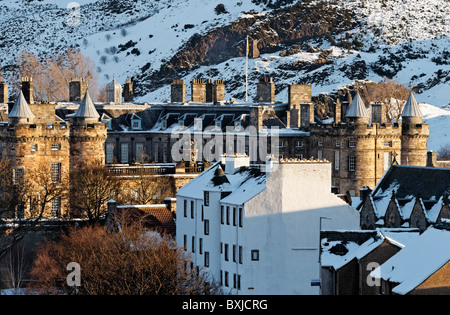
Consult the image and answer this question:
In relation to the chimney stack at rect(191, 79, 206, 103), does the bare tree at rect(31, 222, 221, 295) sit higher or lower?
lower

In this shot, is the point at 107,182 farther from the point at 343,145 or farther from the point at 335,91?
the point at 335,91

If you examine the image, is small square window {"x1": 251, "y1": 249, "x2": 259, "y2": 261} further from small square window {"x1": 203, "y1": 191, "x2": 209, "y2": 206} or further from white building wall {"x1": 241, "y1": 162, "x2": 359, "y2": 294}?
small square window {"x1": 203, "y1": 191, "x2": 209, "y2": 206}

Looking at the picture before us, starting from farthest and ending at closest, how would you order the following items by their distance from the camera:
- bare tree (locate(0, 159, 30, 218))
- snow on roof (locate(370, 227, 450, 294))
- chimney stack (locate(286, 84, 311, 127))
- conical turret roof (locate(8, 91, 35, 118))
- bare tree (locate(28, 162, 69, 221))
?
chimney stack (locate(286, 84, 311, 127))
conical turret roof (locate(8, 91, 35, 118))
bare tree (locate(28, 162, 69, 221))
bare tree (locate(0, 159, 30, 218))
snow on roof (locate(370, 227, 450, 294))

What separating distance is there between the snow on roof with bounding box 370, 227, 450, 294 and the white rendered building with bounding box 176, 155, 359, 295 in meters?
12.1

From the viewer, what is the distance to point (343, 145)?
115375 millimetres

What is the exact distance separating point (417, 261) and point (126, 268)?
51.0 feet

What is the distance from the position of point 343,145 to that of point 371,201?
96.4 ft

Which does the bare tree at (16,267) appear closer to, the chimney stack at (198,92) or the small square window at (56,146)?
the small square window at (56,146)

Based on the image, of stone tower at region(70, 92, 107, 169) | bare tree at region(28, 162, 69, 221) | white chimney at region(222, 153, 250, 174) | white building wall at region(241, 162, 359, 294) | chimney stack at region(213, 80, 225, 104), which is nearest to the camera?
white building wall at region(241, 162, 359, 294)

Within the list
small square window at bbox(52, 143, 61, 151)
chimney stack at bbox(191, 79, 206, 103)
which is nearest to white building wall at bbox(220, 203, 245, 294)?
small square window at bbox(52, 143, 61, 151)

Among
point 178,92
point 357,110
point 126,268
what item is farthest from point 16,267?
point 178,92

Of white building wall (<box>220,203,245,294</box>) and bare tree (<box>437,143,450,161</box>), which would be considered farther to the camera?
bare tree (<box>437,143,450,161</box>)

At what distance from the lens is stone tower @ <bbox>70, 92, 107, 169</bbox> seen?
113625 mm
